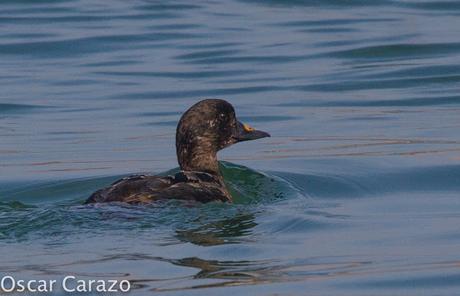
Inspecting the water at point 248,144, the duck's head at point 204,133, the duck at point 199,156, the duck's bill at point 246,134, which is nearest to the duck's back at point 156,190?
the duck at point 199,156

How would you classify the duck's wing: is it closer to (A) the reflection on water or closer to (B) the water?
(B) the water

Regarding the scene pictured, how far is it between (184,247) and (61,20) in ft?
49.5

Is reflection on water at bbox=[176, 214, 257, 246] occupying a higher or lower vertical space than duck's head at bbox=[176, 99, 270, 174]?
lower

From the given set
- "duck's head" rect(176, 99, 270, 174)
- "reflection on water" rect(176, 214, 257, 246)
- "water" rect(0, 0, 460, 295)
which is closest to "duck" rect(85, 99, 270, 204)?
"duck's head" rect(176, 99, 270, 174)

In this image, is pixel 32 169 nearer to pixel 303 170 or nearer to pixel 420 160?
pixel 303 170

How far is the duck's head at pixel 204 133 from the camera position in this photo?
10812mm

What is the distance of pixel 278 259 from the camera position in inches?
332

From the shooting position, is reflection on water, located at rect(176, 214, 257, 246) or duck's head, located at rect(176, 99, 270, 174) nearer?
reflection on water, located at rect(176, 214, 257, 246)

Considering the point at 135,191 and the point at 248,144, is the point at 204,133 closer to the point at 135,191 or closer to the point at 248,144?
the point at 135,191

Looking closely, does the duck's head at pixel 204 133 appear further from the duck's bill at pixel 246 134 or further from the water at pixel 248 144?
the water at pixel 248 144

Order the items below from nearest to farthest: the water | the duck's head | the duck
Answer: the water, the duck, the duck's head

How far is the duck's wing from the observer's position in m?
9.55

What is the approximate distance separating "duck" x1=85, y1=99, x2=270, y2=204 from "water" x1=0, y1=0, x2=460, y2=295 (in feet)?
0.65

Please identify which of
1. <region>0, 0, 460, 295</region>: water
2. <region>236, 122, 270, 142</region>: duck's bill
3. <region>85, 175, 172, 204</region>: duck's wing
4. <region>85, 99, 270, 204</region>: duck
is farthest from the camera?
<region>236, 122, 270, 142</region>: duck's bill
